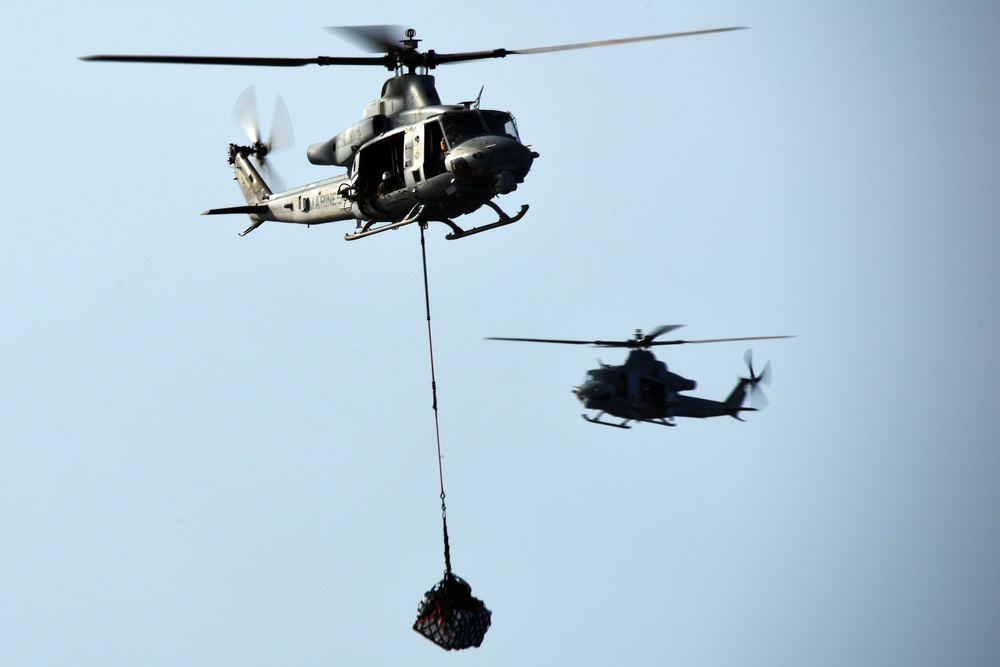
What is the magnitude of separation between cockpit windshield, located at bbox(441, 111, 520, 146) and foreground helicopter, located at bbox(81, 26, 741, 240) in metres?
0.02

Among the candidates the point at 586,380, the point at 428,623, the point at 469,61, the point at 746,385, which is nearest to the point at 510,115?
the point at 469,61

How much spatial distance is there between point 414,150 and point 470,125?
1.05 m

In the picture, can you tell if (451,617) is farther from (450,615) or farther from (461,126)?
(461,126)

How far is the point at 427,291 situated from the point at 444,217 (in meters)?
1.24

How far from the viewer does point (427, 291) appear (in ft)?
75.9

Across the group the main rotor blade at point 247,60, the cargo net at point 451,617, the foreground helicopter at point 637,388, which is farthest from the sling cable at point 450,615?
the foreground helicopter at point 637,388

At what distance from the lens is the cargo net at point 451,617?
72.1 feet

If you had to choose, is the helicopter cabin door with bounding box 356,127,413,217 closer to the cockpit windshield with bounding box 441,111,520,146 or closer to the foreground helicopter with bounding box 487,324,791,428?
the cockpit windshield with bounding box 441,111,520,146

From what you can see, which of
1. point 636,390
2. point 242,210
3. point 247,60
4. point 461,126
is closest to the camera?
point 247,60

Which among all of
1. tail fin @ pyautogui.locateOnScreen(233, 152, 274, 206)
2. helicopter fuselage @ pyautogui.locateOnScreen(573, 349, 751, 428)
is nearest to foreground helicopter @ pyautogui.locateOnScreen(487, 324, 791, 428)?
helicopter fuselage @ pyautogui.locateOnScreen(573, 349, 751, 428)

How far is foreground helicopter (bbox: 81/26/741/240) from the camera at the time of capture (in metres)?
21.6

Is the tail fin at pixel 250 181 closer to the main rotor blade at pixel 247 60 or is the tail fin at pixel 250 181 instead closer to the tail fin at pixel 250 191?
the tail fin at pixel 250 191

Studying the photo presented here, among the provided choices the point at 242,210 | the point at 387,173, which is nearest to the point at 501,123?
the point at 387,173

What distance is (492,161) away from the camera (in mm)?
21391
